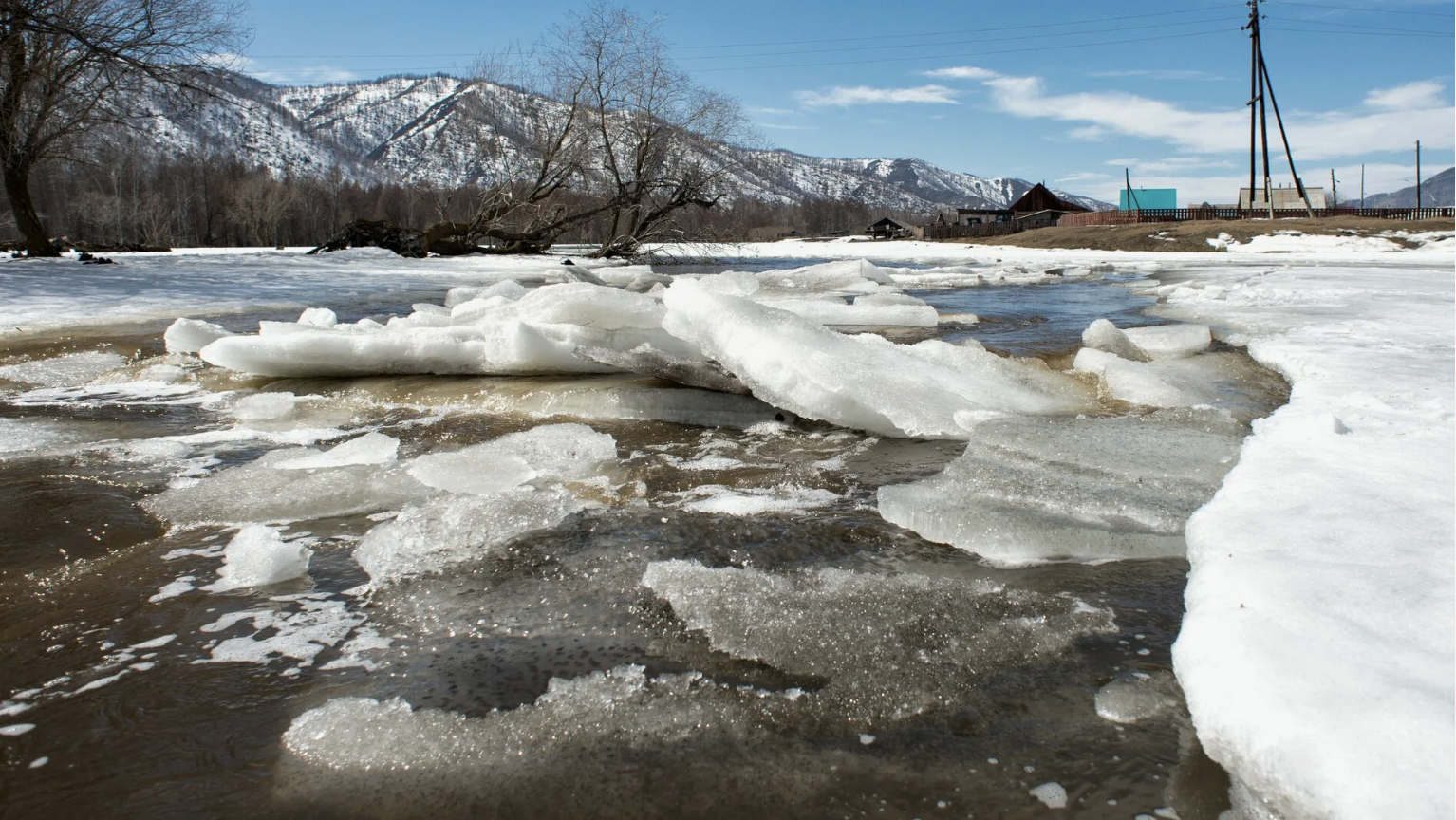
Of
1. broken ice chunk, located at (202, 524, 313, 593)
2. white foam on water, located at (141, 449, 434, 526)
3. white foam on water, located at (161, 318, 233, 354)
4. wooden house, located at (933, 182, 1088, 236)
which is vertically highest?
wooden house, located at (933, 182, 1088, 236)

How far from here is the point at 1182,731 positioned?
118 centimetres

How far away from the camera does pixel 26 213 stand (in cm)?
1428

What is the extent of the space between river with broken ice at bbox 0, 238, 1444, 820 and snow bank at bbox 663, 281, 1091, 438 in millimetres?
16

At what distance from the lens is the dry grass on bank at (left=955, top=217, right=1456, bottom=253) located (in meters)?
19.3

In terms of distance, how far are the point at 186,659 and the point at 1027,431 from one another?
87.3 inches

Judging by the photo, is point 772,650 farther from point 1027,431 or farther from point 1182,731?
point 1027,431

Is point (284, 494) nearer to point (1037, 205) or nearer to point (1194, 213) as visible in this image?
point (1194, 213)

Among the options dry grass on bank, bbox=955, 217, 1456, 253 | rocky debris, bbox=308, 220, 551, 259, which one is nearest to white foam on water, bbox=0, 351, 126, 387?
rocky debris, bbox=308, 220, 551, 259

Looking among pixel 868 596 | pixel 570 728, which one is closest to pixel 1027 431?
pixel 868 596

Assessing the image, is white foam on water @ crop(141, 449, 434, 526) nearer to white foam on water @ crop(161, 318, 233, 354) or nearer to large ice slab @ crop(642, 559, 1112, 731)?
large ice slab @ crop(642, 559, 1112, 731)

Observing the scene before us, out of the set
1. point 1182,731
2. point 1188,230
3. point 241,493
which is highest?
point 1188,230

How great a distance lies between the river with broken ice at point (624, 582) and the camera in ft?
3.67

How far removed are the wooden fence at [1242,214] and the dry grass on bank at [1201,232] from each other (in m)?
4.53

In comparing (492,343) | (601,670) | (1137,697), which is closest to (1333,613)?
(1137,697)
